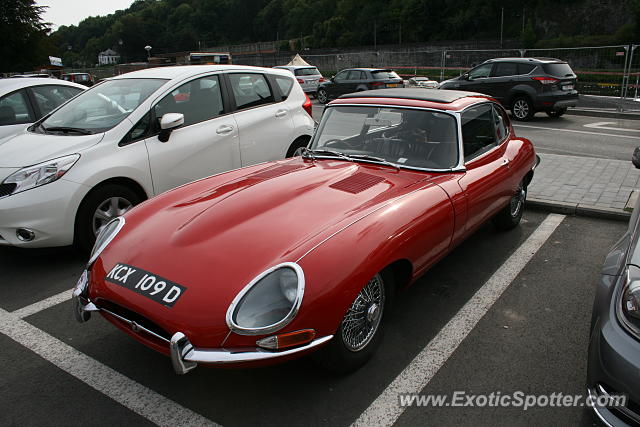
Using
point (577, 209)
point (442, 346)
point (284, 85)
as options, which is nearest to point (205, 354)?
point (442, 346)

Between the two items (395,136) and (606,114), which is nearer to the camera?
(395,136)

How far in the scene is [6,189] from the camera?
14.0 feet

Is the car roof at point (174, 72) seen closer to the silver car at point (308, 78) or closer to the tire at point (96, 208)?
the tire at point (96, 208)

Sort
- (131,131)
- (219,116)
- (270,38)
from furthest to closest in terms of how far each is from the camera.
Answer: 1. (270,38)
2. (219,116)
3. (131,131)

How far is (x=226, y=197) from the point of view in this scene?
3.28 metres

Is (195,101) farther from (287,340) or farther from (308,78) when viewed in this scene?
(308,78)

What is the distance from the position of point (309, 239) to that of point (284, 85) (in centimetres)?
420

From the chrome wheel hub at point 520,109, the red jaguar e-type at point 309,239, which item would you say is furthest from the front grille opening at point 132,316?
the chrome wheel hub at point 520,109

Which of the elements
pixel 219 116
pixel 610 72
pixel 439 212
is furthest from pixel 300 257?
pixel 610 72

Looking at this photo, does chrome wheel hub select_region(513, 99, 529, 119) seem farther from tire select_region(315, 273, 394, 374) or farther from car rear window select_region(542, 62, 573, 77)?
tire select_region(315, 273, 394, 374)

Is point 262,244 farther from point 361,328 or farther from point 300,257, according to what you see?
point 361,328

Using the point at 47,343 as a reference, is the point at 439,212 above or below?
above

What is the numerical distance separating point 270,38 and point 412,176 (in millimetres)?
140635

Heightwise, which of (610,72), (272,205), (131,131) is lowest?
(610,72)
